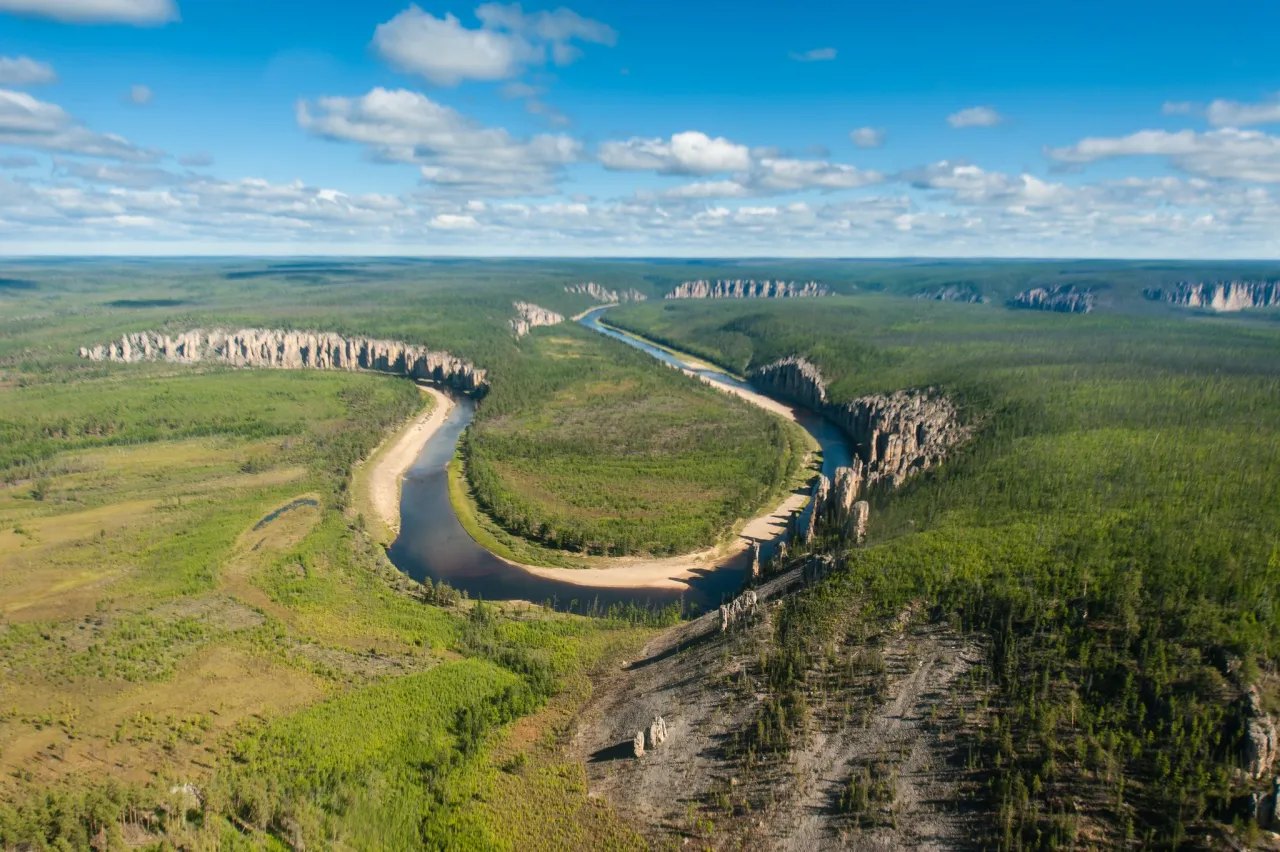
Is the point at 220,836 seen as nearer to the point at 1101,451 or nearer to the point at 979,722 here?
the point at 979,722

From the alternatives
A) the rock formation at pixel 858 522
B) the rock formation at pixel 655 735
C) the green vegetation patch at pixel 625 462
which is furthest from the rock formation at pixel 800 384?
the rock formation at pixel 655 735

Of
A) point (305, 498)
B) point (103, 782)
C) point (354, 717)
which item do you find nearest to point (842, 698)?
point (354, 717)

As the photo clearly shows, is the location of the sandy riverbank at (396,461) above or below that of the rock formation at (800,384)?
below

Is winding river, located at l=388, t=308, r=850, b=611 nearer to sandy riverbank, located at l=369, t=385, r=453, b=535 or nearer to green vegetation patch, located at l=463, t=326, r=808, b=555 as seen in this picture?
sandy riverbank, located at l=369, t=385, r=453, b=535

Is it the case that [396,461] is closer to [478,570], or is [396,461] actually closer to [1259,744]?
[478,570]

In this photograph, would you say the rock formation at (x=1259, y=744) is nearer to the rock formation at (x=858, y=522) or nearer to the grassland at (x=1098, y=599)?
the grassland at (x=1098, y=599)

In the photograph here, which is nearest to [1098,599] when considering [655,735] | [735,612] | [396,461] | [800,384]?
[735,612]

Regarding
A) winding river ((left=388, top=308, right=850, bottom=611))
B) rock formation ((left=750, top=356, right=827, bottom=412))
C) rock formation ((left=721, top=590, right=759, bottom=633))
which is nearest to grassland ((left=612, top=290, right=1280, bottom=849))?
rock formation ((left=721, top=590, right=759, bottom=633))
